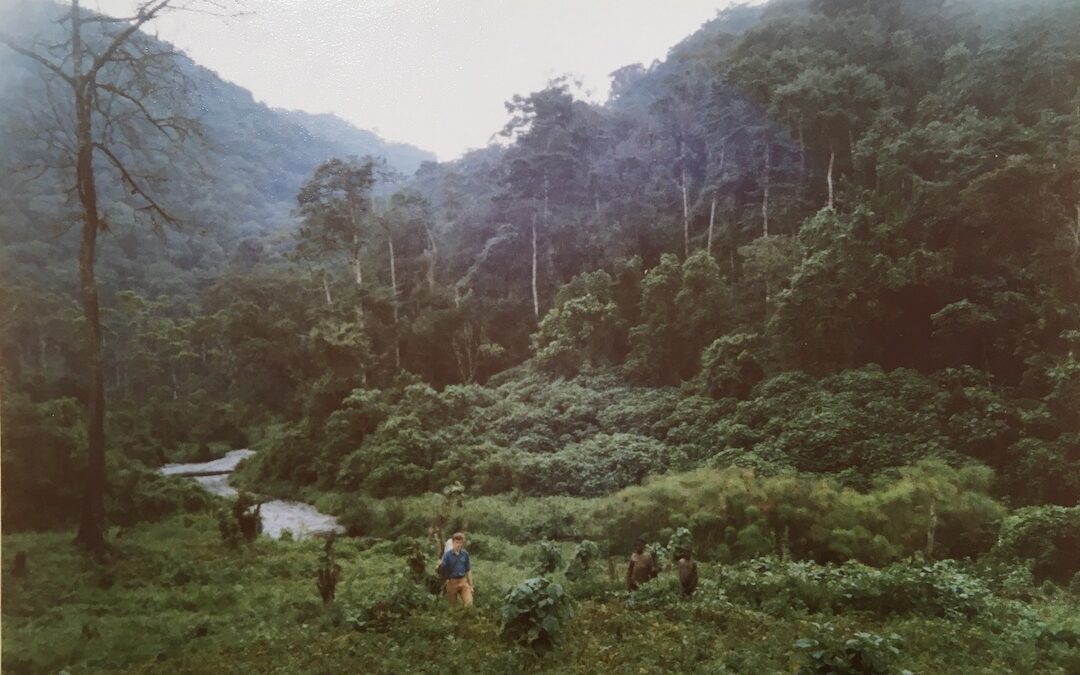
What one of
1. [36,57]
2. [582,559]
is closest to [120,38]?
[36,57]

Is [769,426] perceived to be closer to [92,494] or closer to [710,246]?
[710,246]

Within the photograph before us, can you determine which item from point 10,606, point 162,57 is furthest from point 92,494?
point 162,57

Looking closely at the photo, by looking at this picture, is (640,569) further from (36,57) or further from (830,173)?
(36,57)

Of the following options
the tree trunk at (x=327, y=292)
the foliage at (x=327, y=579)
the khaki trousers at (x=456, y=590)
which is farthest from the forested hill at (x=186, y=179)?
the khaki trousers at (x=456, y=590)

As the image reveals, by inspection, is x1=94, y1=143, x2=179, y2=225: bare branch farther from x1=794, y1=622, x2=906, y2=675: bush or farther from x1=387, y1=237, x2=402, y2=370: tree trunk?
x1=794, y1=622, x2=906, y2=675: bush

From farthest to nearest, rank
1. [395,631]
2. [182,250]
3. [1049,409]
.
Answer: [182,250], [1049,409], [395,631]
